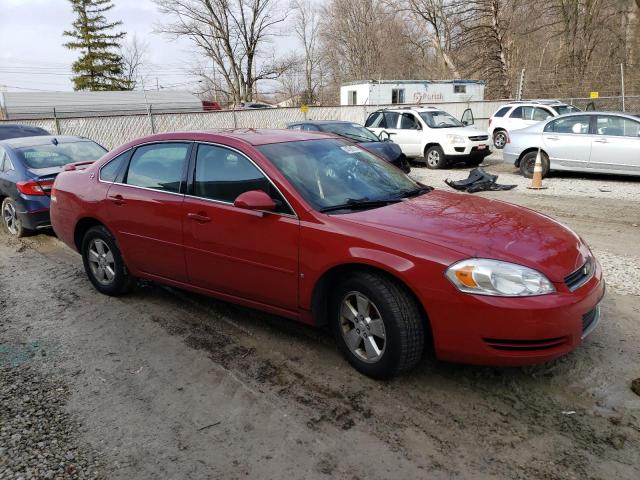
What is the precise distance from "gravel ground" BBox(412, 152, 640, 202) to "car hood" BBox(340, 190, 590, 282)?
23.3ft

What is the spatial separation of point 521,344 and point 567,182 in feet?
31.9

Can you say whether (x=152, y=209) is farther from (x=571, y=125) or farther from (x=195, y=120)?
(x=195, y=120)

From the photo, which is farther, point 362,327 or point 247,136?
point 247,136

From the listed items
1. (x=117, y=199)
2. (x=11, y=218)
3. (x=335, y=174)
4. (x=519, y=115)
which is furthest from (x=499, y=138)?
(x=117, y=199)

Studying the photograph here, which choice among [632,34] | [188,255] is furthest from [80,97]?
[188,255]

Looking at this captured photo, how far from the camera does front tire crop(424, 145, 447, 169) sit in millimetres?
14555

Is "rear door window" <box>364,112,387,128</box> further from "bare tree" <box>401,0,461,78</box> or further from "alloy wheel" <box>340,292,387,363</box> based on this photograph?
"bare tree" <box>401,0,461,78</box>

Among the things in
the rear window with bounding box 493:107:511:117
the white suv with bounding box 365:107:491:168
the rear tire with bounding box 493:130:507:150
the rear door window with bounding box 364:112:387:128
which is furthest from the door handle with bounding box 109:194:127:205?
the rear window with bounding box 493:107:511:117

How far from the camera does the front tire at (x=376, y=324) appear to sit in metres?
3.20

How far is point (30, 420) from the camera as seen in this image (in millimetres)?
3176

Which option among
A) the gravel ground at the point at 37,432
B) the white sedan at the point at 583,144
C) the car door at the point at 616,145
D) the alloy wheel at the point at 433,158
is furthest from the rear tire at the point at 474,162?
the gravel ground at the point at 37,432

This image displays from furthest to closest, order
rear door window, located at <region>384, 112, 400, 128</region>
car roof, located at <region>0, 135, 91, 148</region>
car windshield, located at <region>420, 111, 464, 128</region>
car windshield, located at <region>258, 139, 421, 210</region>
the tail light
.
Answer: rear door window, located at <region>384, 112, 400, 128</region> < car windshield, located at <region>420, 111, 464, 128</region> < car roof, located at <region>0, 135, 91, 148</region> < the tail light < car windshield, located at <region>258, 139, 421, 210</region>

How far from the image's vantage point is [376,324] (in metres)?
3.36

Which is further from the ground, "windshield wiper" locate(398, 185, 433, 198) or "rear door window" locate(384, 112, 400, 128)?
"rear door window" locate(384, 112, 400, 128)
